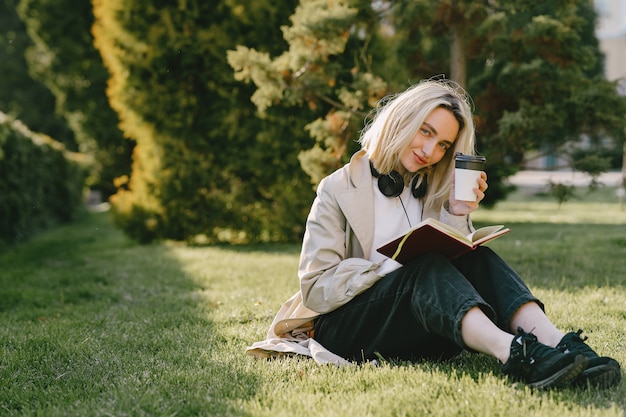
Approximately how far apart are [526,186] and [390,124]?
66.2 feet

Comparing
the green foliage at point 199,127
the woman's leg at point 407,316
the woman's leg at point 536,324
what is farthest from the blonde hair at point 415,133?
the green foliage at point 199,127

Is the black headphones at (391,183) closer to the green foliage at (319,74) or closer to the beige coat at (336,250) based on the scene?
the beige coat at (336,250)

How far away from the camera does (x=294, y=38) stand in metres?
6.55

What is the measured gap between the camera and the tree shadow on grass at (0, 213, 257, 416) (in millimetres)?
2525

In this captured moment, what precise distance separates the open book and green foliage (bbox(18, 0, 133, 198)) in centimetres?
1870

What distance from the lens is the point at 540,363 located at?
237cm

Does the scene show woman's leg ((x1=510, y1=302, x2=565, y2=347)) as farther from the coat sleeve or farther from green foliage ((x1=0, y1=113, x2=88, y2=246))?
green foliage ((x1=0, y1=113, x2=88, y2=246))

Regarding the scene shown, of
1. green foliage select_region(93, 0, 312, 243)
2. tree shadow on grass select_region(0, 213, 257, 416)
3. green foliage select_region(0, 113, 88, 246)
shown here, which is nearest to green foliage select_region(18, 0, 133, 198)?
green foliage select_region(0, 113, 88, 246)

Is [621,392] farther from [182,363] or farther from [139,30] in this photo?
[139,30]

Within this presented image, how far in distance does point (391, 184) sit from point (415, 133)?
26 cm

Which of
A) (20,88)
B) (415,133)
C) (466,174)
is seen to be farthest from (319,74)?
(20,88)

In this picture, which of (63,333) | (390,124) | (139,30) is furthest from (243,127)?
(390,124)

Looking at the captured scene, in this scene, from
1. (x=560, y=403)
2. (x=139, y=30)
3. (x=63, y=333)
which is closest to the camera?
(x=560, y=403)

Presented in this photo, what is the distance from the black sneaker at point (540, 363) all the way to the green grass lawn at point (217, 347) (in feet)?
0.18
